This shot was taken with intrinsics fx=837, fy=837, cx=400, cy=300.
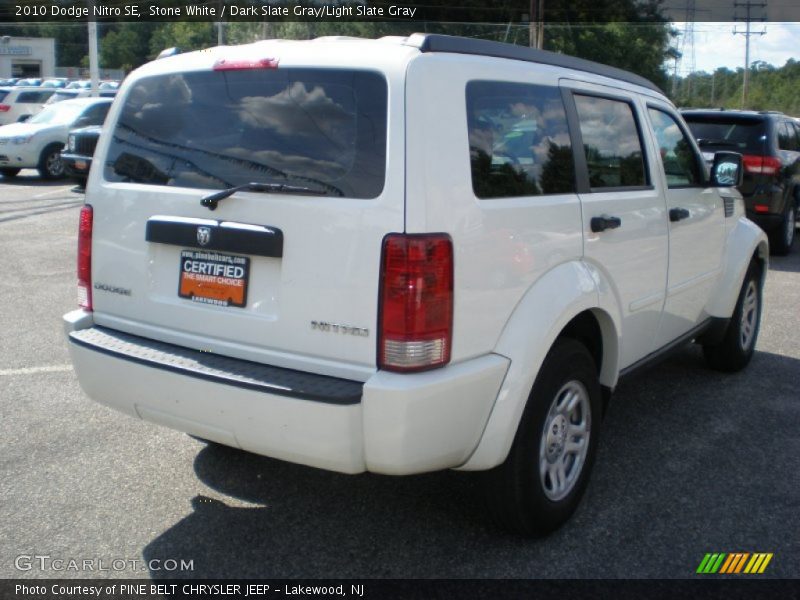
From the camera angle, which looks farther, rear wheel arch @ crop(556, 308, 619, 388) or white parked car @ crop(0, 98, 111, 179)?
white parked car @ crop(0, 98, 111, 179)

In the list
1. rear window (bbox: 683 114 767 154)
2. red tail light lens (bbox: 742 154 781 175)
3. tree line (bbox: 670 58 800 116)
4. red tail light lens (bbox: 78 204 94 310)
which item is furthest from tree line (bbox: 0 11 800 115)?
red tail light lens (bbox: 78 204 94 310)

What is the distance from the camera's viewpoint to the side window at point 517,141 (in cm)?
303

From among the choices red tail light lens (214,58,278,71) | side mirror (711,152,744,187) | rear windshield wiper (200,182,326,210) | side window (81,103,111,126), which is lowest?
rear windshield wiper (200,182,326,210)

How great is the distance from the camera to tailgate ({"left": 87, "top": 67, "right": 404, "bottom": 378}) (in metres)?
2.86

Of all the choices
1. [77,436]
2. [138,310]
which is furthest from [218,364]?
[77,436]

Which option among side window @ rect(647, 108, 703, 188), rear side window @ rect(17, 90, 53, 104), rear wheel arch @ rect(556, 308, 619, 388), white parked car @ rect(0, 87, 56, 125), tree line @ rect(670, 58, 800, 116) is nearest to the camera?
rear wheel arch @ rect(556, 308, 619, 388)

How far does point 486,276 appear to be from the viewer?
9.78 feet

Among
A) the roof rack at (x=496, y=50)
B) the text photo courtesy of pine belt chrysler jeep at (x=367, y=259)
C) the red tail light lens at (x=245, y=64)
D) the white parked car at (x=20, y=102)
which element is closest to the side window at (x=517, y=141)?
the text photo courtesy of pine belt chrysler jeep at (x=367, y=259)

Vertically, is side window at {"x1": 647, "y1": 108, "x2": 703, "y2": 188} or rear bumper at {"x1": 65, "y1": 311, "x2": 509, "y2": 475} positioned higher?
side window at {"x1": 647, "y1": 108, "x2": 703, "y2": 188}

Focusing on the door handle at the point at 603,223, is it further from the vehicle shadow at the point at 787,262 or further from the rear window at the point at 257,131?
the vehicle shadow at the point at 787,262

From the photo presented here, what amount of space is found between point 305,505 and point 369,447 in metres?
1.07

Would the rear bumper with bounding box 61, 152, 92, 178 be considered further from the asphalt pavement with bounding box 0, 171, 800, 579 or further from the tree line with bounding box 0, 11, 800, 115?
the asphalt pavement with bounding box 0, 171, 800, 579

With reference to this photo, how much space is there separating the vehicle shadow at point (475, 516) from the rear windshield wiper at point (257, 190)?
1331mm

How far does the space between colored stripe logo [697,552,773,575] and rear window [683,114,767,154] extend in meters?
7.68
